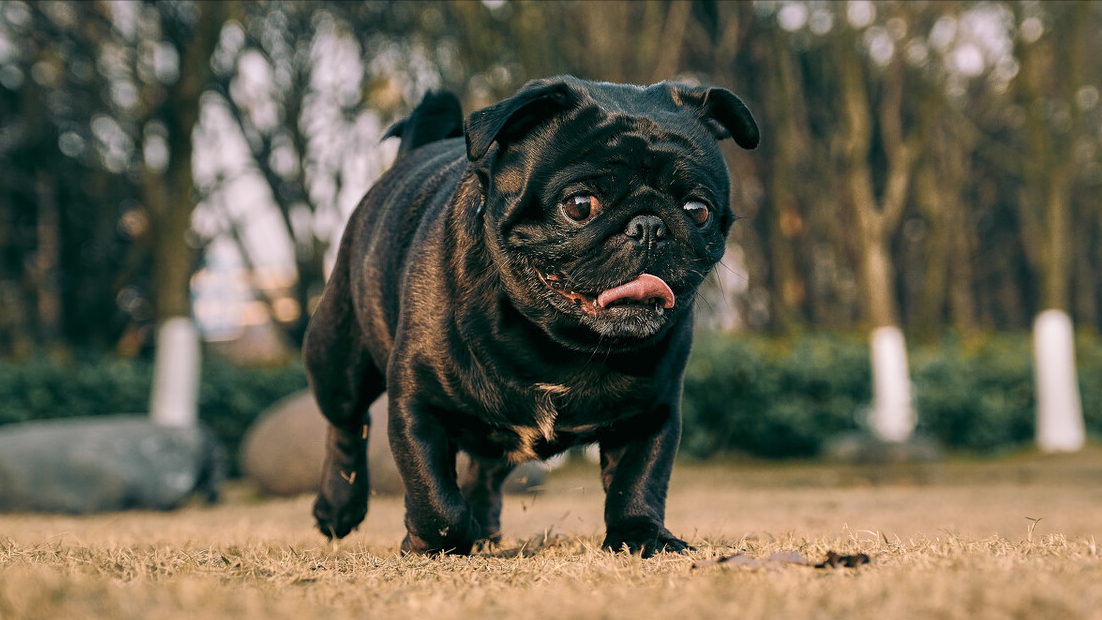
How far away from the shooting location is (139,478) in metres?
9.97

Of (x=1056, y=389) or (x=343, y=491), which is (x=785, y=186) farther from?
(x=343, y=491)

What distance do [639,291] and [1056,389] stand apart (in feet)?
45.2

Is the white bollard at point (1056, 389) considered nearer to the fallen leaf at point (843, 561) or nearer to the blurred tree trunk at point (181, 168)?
the blurred tree trunk at point (181, 168)

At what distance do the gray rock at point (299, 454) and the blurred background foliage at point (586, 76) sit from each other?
2653 millimetres

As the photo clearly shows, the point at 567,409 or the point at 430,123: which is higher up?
the point at 430,123

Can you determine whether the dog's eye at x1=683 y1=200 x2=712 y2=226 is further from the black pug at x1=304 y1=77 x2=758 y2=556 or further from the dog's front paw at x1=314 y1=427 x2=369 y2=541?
the dog's front paw at x1=314 y1=427 x2=369 y2=541

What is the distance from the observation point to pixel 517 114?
327 centimetres

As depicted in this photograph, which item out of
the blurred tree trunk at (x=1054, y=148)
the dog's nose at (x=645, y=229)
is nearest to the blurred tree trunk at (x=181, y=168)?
the dog's nose at (x=645, y=229)

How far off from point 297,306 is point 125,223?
3.88 meters

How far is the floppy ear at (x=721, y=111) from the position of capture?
3.54m

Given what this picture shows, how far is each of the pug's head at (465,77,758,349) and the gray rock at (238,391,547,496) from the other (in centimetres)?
757

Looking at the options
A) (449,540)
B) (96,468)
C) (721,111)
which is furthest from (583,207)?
(96,468)

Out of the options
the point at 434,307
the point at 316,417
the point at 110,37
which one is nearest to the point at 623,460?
the point at 434,307

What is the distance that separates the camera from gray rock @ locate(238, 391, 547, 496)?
10.8 meters
